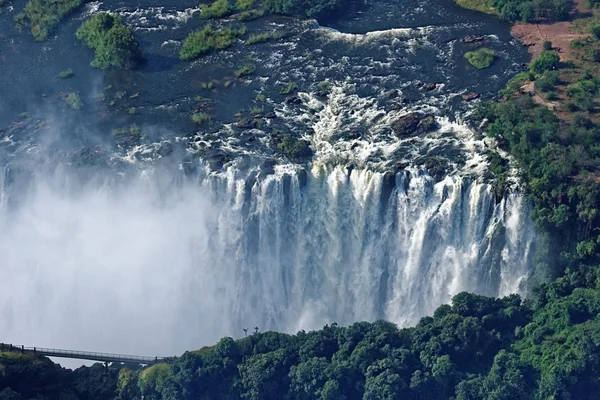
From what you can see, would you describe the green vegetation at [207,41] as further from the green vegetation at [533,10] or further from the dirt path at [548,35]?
the dirt path at [548,35]

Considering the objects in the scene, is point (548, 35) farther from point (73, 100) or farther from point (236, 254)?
point (73, 100)

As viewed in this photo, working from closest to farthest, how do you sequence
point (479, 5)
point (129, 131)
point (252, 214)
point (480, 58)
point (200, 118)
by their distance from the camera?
point (252, 214), point (129, 131), point (200, 118), point (480, 58), point (479, 5)

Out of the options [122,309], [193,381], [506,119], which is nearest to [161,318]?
[122,309]

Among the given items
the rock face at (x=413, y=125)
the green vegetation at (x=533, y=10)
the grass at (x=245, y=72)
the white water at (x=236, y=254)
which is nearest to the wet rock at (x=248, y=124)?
the white water at (x=236, y=254)

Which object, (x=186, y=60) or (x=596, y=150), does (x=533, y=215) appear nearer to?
(x=596, y=150)

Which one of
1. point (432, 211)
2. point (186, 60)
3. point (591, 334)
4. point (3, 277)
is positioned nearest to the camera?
point (591, 334)

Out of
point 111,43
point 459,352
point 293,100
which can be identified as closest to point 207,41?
point 111,43

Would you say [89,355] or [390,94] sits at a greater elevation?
[390,94]
